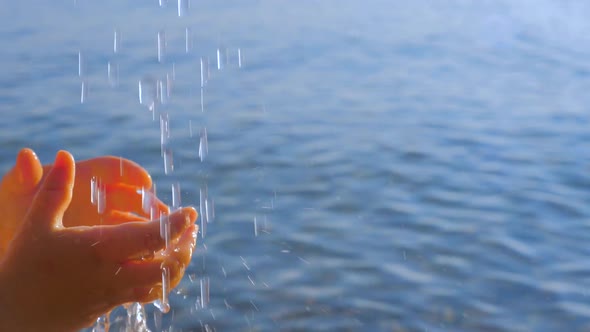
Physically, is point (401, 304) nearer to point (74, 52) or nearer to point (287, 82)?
point (287, 82)

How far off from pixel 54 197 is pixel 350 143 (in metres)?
4.01

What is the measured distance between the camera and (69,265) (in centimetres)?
200

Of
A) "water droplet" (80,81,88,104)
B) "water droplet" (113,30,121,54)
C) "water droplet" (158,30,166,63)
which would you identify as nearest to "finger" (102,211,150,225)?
"water droplet" (80,81,88,104)

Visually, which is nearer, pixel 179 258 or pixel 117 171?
pixel 179 258

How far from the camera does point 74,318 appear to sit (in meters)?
2.07

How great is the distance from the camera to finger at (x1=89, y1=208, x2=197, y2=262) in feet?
6.46

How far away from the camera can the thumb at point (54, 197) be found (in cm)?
205

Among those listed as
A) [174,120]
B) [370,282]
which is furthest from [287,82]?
[370,282]

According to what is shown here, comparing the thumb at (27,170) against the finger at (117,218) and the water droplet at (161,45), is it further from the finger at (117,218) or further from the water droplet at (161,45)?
the water droplet at (161,45)

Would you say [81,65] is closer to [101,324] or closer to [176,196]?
[176,196]

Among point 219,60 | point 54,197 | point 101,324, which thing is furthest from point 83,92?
point 54,197

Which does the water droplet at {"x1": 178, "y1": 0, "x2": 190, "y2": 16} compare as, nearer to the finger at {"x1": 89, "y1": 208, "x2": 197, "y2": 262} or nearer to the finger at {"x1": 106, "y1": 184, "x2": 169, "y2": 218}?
the finger at {"x1": 106, "y1": 184, "x2": 169, "y2": 218}

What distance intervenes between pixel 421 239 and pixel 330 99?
2.37 meters

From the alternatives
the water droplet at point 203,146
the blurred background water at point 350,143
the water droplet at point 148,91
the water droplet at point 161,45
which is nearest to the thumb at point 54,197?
the blurred background water at point 350,143
